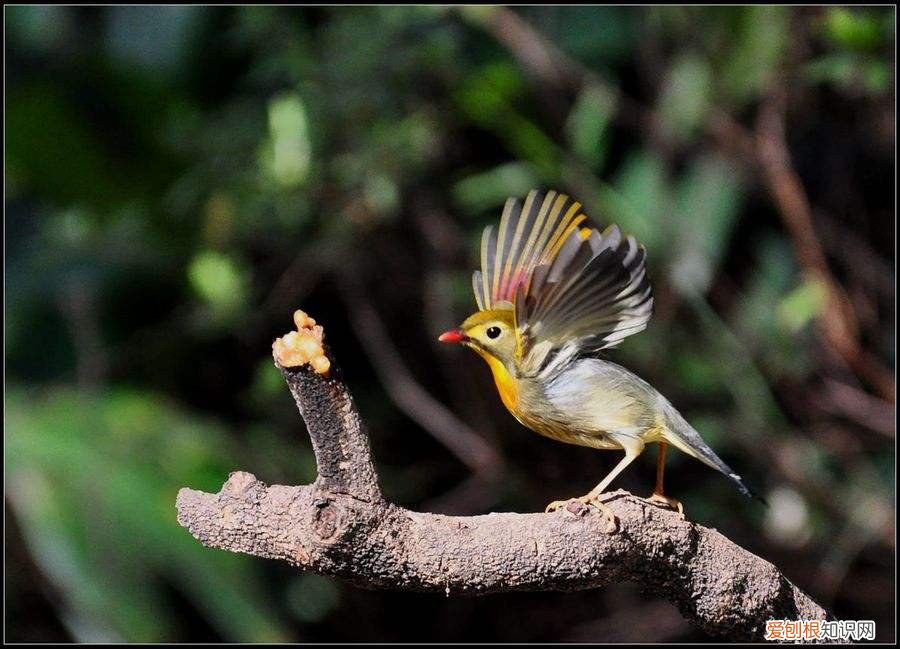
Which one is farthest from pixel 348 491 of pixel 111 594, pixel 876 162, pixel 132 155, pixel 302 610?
pixel 876 162

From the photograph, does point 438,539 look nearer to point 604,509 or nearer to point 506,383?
point 604,509

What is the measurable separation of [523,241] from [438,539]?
92 cm

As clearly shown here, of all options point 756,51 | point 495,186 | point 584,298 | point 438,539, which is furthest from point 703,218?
point 438,539

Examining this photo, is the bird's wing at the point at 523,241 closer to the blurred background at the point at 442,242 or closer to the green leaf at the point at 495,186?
the blurred background at the point at 442,242

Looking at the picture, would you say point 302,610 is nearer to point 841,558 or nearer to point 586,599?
point 586,599

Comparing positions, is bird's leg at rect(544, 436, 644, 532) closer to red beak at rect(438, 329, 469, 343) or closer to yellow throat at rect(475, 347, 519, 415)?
yellow throat at rect(475, 347, 519, 415)

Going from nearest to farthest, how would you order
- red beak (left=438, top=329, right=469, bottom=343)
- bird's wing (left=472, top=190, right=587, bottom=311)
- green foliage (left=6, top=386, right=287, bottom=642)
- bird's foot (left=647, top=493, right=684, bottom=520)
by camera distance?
bird's foot (left=647, top=493, right=684, bottom=520) → red beak (left=438, top=329, right=469, bottom=343) → bird's wing (left=472, top=190, right=587, bottom=311) → green foliage (left=6, top=386, right=287, bottom=642)

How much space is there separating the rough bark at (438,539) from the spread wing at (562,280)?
0.39 metres

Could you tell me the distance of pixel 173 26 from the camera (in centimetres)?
548

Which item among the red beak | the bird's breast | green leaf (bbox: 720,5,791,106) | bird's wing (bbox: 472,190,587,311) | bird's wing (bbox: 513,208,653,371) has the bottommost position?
the bird's breast

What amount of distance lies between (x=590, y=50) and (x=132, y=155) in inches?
88.9

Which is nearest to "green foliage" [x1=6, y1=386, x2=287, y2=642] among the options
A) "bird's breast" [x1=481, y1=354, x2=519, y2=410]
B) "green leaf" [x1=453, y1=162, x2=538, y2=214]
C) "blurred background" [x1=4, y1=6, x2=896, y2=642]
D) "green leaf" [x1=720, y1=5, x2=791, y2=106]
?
"blurred background" [x1=4, y1=6, x2=896, y2=642]

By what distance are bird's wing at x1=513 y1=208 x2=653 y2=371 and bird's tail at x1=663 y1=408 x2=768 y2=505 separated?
0.90 ft

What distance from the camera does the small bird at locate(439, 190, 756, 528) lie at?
2.36 m
